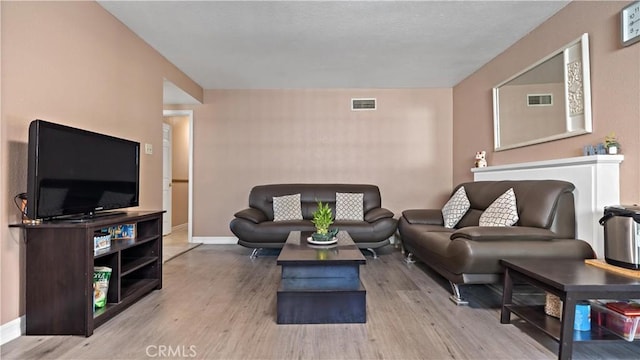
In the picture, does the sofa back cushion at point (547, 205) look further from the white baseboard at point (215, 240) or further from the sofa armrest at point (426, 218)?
the white baseboard at point (215, 240)

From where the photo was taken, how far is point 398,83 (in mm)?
4840

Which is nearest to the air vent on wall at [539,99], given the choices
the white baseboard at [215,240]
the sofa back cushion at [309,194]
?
the sofa back cushion at [309,194]

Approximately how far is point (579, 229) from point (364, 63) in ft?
8.99

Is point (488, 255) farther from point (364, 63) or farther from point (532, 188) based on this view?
point (364, 63)

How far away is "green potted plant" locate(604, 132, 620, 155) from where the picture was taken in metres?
2.26

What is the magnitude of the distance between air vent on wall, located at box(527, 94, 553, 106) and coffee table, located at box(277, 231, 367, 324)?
2.31 meters

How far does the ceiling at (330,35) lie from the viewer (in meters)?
2.71

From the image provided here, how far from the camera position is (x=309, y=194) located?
479cm

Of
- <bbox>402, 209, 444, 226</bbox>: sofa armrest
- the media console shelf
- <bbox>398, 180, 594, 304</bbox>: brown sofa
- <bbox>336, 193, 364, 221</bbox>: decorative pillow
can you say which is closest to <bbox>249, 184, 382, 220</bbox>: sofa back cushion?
<bbox>336, 193, 364, 221</bbox>: decorative pillow

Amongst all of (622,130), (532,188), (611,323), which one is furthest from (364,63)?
(611,323)

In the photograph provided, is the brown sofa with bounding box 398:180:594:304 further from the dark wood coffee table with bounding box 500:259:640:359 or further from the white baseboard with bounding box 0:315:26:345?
the white baseboard with bounding box 0:315:26:345

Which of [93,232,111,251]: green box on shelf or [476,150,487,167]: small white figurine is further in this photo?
[476,150,487,167]: small white figurine

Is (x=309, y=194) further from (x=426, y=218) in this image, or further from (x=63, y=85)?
(x=63, y=85)

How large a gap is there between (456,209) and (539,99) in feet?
4.40
